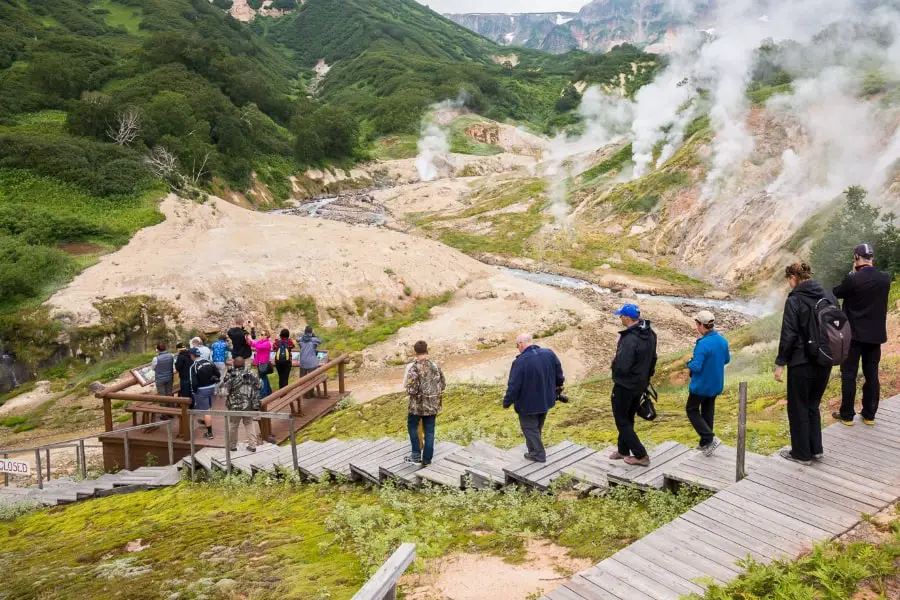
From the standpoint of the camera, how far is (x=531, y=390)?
24.4 feet

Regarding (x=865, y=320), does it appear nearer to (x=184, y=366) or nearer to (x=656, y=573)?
(x=656, y=573)

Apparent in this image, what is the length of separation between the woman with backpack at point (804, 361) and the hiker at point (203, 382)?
955 cm

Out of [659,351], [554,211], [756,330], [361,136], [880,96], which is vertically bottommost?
[659,351]

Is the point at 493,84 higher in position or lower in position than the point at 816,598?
higher

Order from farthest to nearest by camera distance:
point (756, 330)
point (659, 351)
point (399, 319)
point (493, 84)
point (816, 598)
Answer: point (493, 84) < point (399, 319) < point (659, 351) < point (756, 330) < point (816, 598)

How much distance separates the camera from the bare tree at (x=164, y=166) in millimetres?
35500

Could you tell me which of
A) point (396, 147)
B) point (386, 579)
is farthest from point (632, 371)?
point (396, 147)

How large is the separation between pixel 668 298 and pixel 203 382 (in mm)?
25440

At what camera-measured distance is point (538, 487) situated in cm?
694

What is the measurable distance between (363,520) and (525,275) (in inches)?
1229

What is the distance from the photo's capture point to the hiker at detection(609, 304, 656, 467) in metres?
6.70

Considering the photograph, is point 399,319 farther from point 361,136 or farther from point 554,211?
point 361,136

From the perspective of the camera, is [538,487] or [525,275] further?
[525,275]

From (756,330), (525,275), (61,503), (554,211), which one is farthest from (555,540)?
(554,211)
